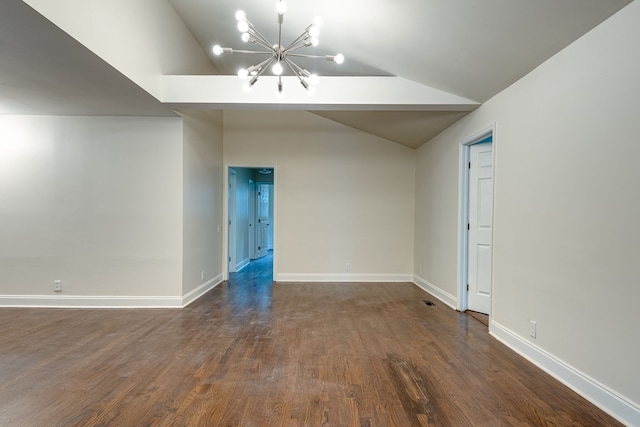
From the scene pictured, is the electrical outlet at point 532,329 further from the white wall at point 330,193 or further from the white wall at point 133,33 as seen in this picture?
the white wall at point 133,33

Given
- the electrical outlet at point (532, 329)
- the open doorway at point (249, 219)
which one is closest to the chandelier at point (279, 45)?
the electrical outlet at point (532, 329)

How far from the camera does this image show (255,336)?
3086 millimetres

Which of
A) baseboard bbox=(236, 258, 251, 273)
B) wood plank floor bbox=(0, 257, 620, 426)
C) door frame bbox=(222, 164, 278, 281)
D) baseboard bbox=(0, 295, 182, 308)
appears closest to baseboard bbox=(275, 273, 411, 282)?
door frame bbox=(222, 164, 278, 281)

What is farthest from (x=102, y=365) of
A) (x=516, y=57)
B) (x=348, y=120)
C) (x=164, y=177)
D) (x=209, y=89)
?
(x=348, y=120)

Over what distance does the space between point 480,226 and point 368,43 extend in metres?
2.45

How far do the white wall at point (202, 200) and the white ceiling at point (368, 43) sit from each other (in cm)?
71

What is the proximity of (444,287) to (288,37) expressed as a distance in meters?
3.82

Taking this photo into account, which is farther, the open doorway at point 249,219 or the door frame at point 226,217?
the open doorway at point 249,219

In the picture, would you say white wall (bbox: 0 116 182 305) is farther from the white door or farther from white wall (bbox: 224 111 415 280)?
the white door

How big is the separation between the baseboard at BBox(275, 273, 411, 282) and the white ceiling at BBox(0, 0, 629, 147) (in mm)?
2745

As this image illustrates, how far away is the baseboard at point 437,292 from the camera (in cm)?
413

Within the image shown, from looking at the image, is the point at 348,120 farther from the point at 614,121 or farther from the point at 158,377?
the point at 158,377

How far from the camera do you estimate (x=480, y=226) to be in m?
3.84

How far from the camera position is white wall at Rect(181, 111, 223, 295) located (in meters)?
4.17
